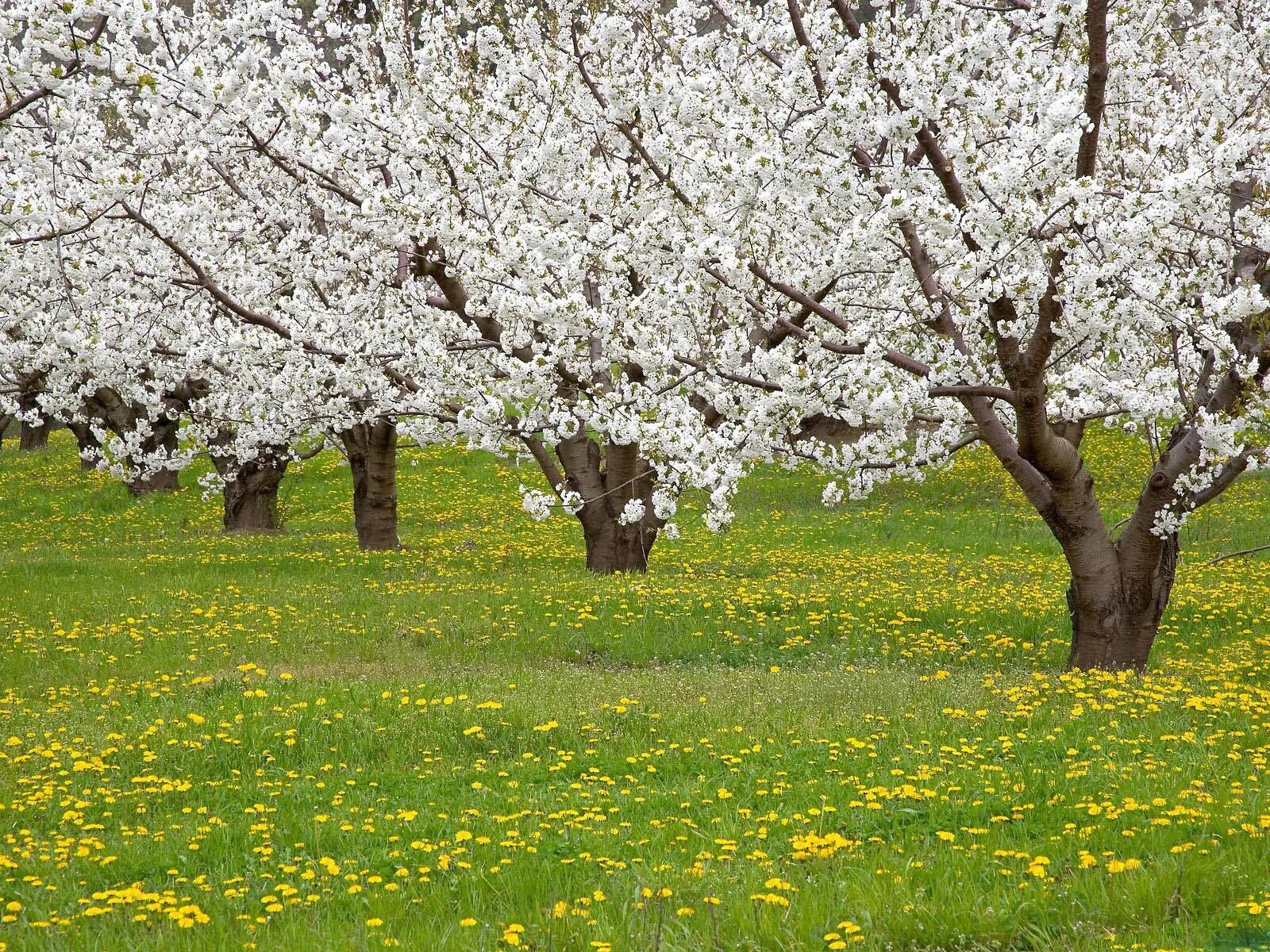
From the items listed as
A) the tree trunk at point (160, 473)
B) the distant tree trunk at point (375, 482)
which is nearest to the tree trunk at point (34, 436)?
the tree trunk at point (160, 473)

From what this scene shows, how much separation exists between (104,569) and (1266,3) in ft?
52.1

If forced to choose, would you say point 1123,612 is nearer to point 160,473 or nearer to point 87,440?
point 160,473

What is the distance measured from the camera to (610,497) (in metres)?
15.3

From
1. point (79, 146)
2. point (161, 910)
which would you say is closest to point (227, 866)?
point (161, 910)

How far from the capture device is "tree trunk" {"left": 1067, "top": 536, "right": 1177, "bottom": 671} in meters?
10.2

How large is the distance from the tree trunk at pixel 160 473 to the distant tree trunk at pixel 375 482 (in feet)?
16.4

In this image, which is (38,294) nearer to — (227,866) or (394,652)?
(394,652)

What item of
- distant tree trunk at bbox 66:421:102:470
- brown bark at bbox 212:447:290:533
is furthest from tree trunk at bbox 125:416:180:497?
brown bark at bbox 212:447:290:533

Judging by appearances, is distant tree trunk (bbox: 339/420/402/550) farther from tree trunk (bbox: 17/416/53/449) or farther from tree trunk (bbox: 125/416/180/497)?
tree trunk (bbox: 17/416/53/449)

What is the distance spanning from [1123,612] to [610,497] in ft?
22.6

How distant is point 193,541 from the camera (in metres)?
20.8

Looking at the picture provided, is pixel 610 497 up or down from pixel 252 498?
down

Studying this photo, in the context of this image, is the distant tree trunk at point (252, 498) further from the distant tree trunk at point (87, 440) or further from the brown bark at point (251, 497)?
the distant tree trunk at point (87, 440)

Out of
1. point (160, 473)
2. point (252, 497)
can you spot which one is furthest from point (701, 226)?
point (160, 473)
